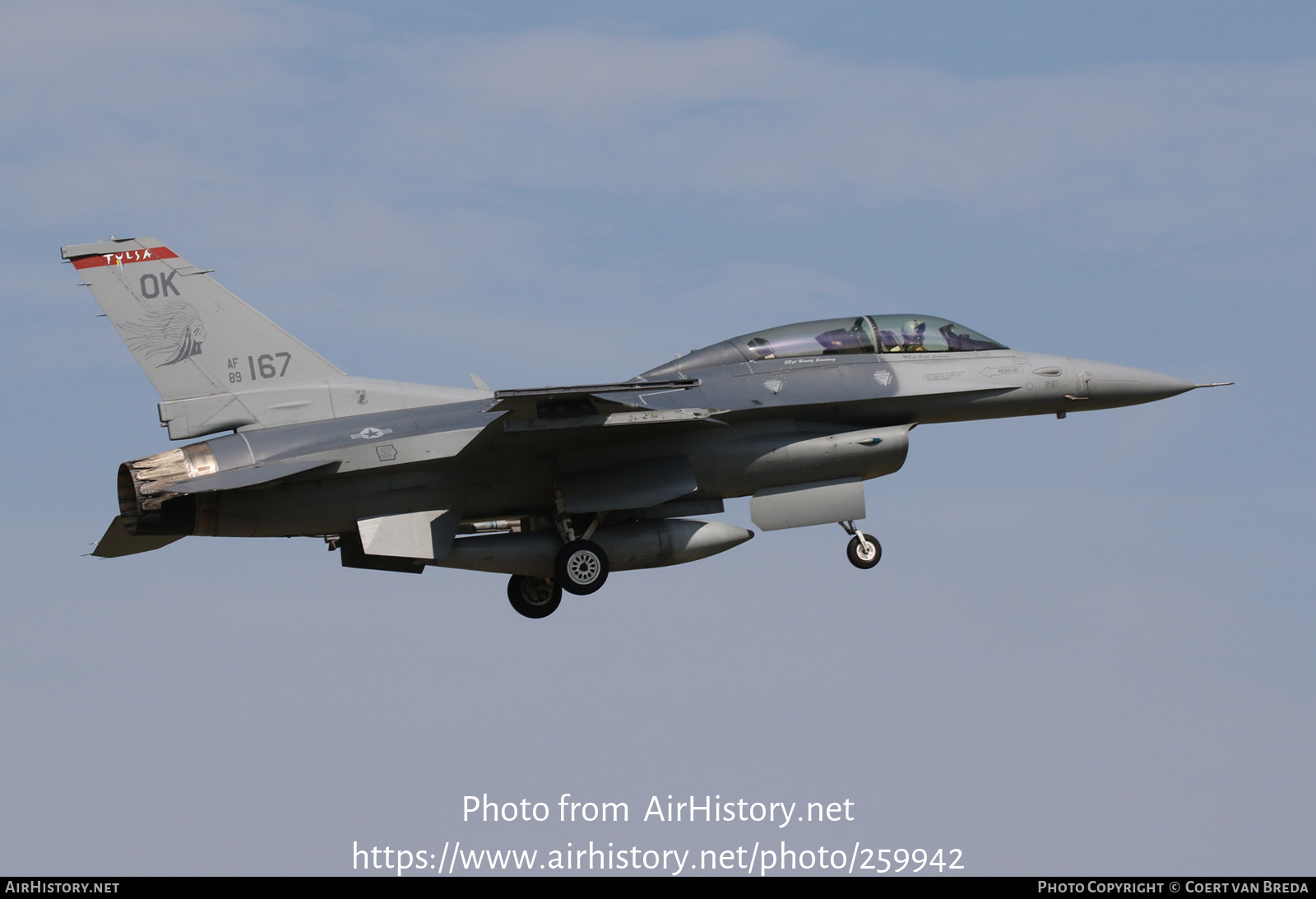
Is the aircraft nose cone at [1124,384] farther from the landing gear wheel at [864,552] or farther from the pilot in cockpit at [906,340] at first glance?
the landing gear wheel at [864,552]

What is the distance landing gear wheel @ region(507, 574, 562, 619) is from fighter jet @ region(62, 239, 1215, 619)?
0.10 feet

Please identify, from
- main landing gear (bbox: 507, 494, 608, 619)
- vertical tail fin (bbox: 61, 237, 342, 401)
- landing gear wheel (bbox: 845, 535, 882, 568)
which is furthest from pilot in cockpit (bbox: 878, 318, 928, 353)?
vertical tail fin (bbox: 61, 237, 342, 401)

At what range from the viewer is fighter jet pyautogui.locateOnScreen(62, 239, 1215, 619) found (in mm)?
19250

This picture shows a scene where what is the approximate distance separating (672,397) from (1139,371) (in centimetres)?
643

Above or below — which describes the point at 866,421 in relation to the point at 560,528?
above

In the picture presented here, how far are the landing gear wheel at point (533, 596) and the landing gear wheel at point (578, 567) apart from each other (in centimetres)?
154

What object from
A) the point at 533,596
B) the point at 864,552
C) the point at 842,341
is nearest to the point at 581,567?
the point at 533,596

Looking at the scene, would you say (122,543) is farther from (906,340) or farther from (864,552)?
(906,340)

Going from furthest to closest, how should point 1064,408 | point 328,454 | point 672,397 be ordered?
point 1064,408 → point 672,397 → point 328,454

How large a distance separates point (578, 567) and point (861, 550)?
3.66 m

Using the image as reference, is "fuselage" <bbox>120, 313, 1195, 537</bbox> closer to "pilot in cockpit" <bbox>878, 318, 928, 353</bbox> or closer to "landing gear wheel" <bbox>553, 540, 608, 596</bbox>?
"pilot in cockpit" <bbox>878, 318, 928, 353</bbox>

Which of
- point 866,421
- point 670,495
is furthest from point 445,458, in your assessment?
point 866,421

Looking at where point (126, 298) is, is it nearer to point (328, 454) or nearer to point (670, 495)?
point (328, 454)

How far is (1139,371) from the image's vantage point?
2223cm
